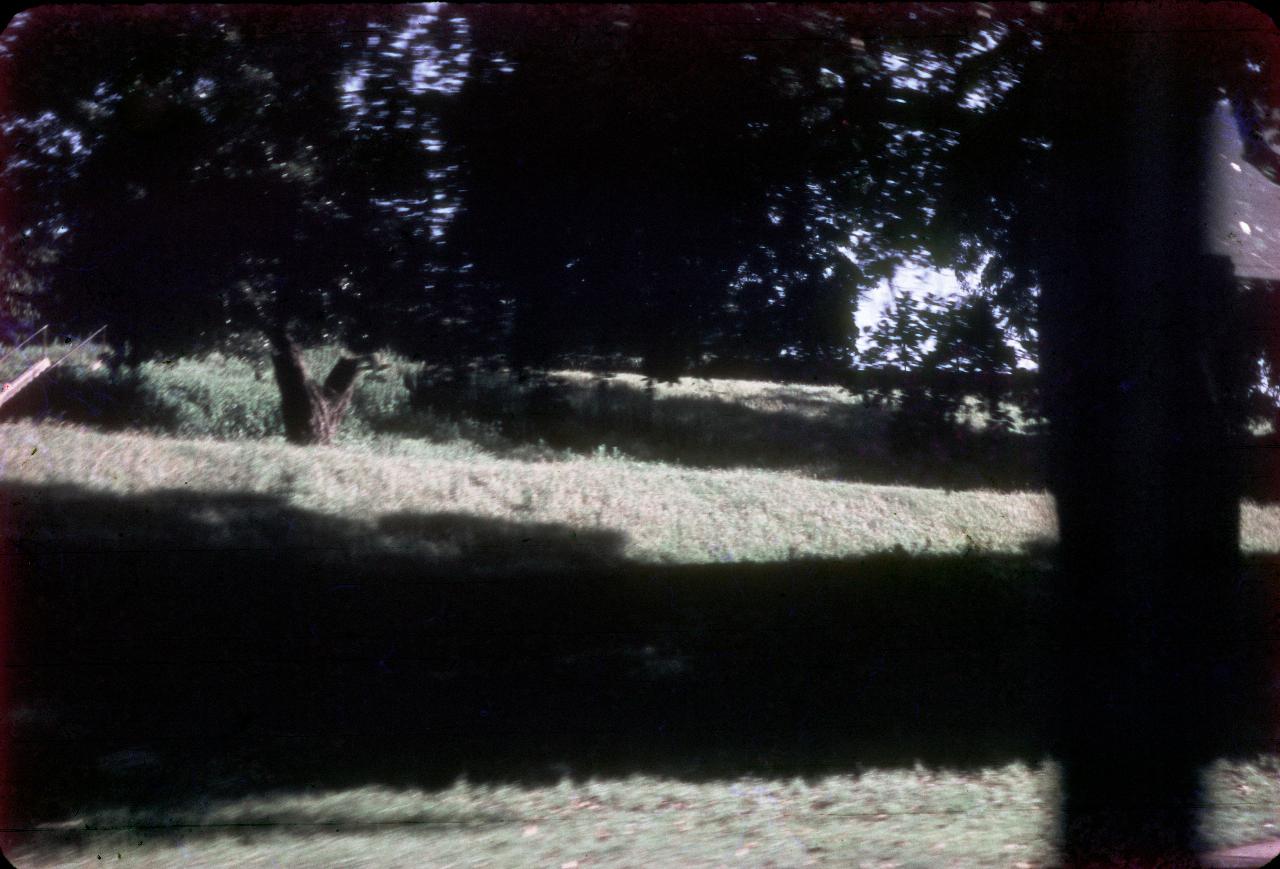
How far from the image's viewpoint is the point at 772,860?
2568 millimetres

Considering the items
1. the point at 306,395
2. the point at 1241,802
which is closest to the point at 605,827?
the point at 306,395

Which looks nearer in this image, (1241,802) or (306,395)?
(306,395)

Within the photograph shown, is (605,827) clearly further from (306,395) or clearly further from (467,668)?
(306,395)

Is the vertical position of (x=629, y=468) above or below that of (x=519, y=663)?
above

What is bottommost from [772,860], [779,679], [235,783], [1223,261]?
[772,860]

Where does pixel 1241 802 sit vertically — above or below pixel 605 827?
below

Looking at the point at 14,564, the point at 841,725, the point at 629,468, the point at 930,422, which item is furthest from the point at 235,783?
the point at 930,422

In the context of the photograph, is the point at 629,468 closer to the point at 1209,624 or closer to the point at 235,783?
the point at 235,783

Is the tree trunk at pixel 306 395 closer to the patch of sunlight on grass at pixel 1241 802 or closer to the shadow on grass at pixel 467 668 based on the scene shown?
the shadow on grass at pixel 467 668

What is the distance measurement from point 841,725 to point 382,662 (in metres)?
1.66

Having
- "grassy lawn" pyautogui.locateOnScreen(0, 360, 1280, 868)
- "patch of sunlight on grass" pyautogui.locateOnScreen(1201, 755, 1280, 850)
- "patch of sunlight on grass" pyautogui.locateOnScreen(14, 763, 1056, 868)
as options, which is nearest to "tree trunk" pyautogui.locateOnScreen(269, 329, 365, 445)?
"grassy lawn" pyautogui.locateOnScreen(0, 360, 1280, 868)

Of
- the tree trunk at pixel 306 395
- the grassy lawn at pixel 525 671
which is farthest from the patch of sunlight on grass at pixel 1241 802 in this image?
the tree trunk at pixel 306 395

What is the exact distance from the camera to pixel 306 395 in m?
2.61

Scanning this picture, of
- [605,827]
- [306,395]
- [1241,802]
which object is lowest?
[1241,802]
